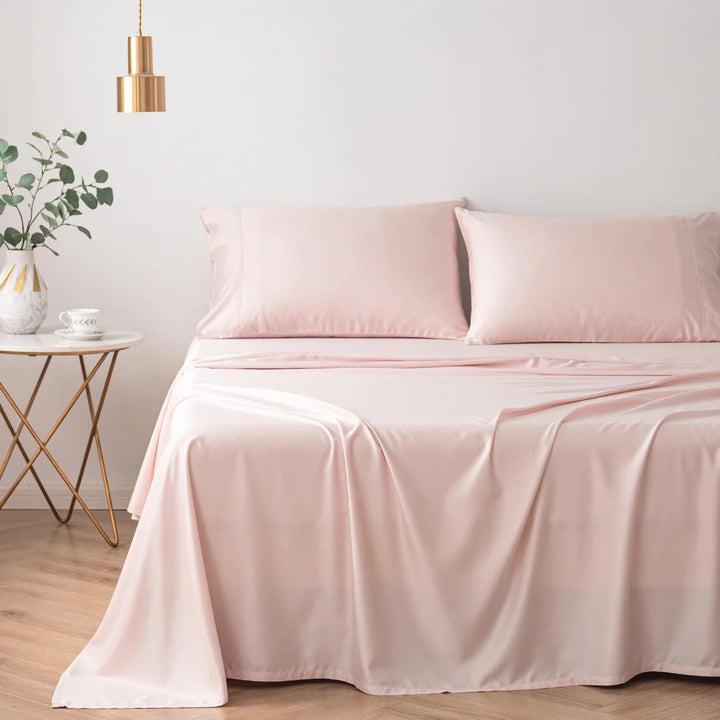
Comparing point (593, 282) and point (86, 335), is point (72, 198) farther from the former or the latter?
point (593, 282)

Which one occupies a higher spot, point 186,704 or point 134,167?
point 134,167

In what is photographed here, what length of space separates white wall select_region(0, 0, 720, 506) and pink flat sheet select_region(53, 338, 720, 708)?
61.9 inches

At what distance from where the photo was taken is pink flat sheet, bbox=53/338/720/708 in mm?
2168

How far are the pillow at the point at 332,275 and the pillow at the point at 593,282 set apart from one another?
17cm

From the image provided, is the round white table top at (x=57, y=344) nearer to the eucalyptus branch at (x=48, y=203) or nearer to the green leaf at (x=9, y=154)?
the eucalyptus branch at (x=48, y=203)

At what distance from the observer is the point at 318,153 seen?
12.0 feet

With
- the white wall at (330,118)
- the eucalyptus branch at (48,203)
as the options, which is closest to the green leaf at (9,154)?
the eucalyptus branch at (48,203)

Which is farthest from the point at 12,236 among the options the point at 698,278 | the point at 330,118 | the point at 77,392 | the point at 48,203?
the point at 698,278

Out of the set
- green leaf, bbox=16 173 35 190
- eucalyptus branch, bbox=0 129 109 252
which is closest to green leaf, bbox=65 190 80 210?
eucalyptus branch, bbox=0 129 109 252

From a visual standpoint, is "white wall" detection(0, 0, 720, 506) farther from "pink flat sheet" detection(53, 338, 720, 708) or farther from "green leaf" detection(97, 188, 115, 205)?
"pink flat sheet" detection(53, 338, 720, 708)

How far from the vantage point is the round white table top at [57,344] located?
119 inches

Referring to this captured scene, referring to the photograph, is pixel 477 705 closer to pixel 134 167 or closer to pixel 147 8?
pixel 134 167

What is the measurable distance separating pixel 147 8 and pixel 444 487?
225 cm

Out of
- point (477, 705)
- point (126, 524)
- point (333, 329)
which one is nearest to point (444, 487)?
point (477, 705)
